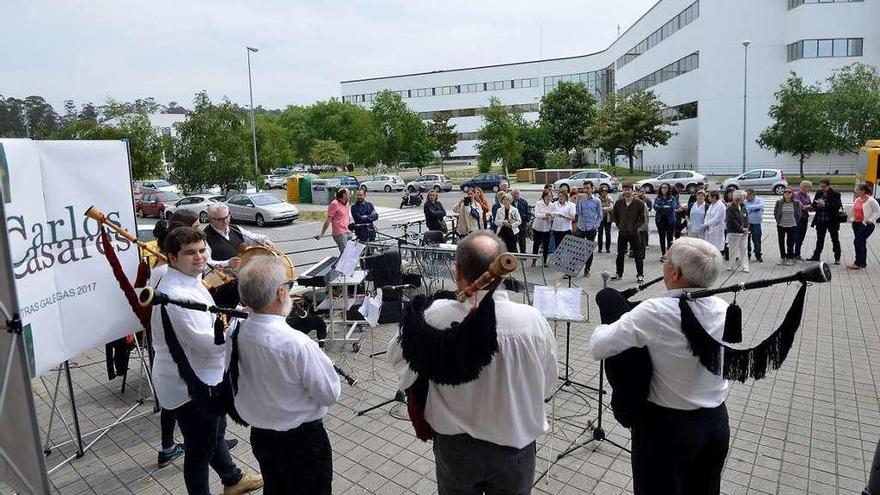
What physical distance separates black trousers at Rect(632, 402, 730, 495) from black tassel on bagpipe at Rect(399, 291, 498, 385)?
43.6 inches

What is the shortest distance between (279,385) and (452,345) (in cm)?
104

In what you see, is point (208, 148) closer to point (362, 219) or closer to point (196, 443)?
point (362, 219)

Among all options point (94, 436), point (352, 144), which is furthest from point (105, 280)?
point (352, 144)

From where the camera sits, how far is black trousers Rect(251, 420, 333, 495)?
2793mm

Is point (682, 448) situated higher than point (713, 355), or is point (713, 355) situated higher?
point (713, 355)

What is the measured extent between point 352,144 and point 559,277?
179ft

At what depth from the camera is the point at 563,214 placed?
1177 cm

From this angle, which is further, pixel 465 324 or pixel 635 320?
pixel 635 320

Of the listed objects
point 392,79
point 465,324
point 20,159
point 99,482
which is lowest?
point 99,482

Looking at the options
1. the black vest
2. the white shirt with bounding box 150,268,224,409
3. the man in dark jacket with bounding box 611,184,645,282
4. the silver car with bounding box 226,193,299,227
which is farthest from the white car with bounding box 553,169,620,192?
the white shirt with bounding box 150,268,224,409

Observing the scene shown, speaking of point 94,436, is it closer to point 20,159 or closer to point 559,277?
point 20,159

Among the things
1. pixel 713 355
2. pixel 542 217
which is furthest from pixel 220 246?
pixel 542 217

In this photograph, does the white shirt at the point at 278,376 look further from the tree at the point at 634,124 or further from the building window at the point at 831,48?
the building window at the point at 831,48

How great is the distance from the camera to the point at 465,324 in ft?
6.99
